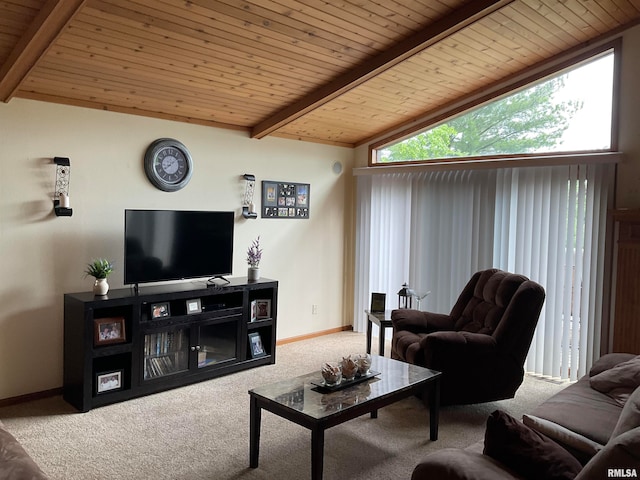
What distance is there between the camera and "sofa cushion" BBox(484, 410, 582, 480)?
5.54ft

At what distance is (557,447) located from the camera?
180 centimetres

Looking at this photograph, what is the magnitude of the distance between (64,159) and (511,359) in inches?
141

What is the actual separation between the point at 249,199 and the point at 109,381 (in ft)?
7.06

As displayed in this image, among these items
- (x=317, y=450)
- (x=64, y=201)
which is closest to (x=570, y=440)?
(x=317, y=450)

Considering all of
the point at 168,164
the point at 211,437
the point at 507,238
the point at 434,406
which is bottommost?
the point at 211,437

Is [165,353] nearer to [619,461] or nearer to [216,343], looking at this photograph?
[216,343]

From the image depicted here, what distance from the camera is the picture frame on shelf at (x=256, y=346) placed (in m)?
4.61

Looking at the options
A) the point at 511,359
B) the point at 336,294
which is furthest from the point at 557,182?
the point at 336,294

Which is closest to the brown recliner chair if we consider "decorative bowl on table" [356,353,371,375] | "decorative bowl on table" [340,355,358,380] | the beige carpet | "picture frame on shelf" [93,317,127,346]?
the beige carpet

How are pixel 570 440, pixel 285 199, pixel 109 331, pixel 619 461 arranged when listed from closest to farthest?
pixel 619 461 → pixel 570 440 → pixel 109 331 → pixel 285 199

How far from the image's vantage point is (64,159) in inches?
150

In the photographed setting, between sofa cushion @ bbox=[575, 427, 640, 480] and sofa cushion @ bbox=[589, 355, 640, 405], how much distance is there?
4.77 ft

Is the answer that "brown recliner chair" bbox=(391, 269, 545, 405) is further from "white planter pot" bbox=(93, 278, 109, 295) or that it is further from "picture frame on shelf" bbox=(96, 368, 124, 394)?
"white planter pot" bbox=(93, 278, 109, 295)

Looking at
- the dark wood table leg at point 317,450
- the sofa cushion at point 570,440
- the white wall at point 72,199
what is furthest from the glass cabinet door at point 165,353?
the sofa cushion at point 570,440
